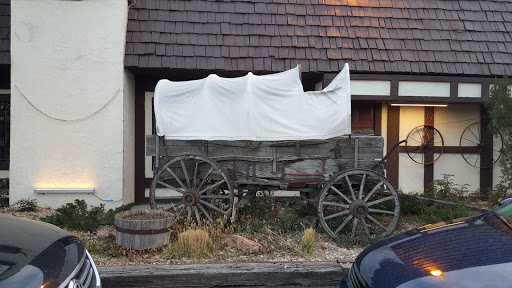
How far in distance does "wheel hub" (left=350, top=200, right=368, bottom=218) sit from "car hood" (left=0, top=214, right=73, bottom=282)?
356 cm

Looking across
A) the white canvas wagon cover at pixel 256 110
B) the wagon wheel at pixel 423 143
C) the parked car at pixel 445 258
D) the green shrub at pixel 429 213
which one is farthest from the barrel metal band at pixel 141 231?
the wagon wheel at pixel 423 143

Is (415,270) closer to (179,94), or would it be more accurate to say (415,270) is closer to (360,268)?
(360,268)

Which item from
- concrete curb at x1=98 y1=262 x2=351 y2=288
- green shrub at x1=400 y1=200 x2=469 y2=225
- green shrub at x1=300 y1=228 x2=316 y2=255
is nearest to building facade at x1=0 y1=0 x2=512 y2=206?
green shrub at x1=400 y1=200 x2=469 y2=225

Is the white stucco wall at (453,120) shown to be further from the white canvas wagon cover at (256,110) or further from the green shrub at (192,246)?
the green shrub at (192,246)

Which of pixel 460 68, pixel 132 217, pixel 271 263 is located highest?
pixel 460 68

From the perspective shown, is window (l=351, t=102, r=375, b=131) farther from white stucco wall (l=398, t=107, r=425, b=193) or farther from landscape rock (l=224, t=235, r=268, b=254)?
landscape rock (l=224, t=235, r=268, b=254)

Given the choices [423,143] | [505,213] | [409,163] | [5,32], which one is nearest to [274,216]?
[505,213]

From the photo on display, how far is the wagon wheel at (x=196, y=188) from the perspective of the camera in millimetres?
5164

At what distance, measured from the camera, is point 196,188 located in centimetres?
530

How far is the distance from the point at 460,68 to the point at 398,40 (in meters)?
1.34

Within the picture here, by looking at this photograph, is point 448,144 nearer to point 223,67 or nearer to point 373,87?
point 373,87

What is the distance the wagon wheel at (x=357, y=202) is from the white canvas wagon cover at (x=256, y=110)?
0.67 m

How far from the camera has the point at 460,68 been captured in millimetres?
7398

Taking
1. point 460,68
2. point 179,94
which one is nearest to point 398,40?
point 460,68
